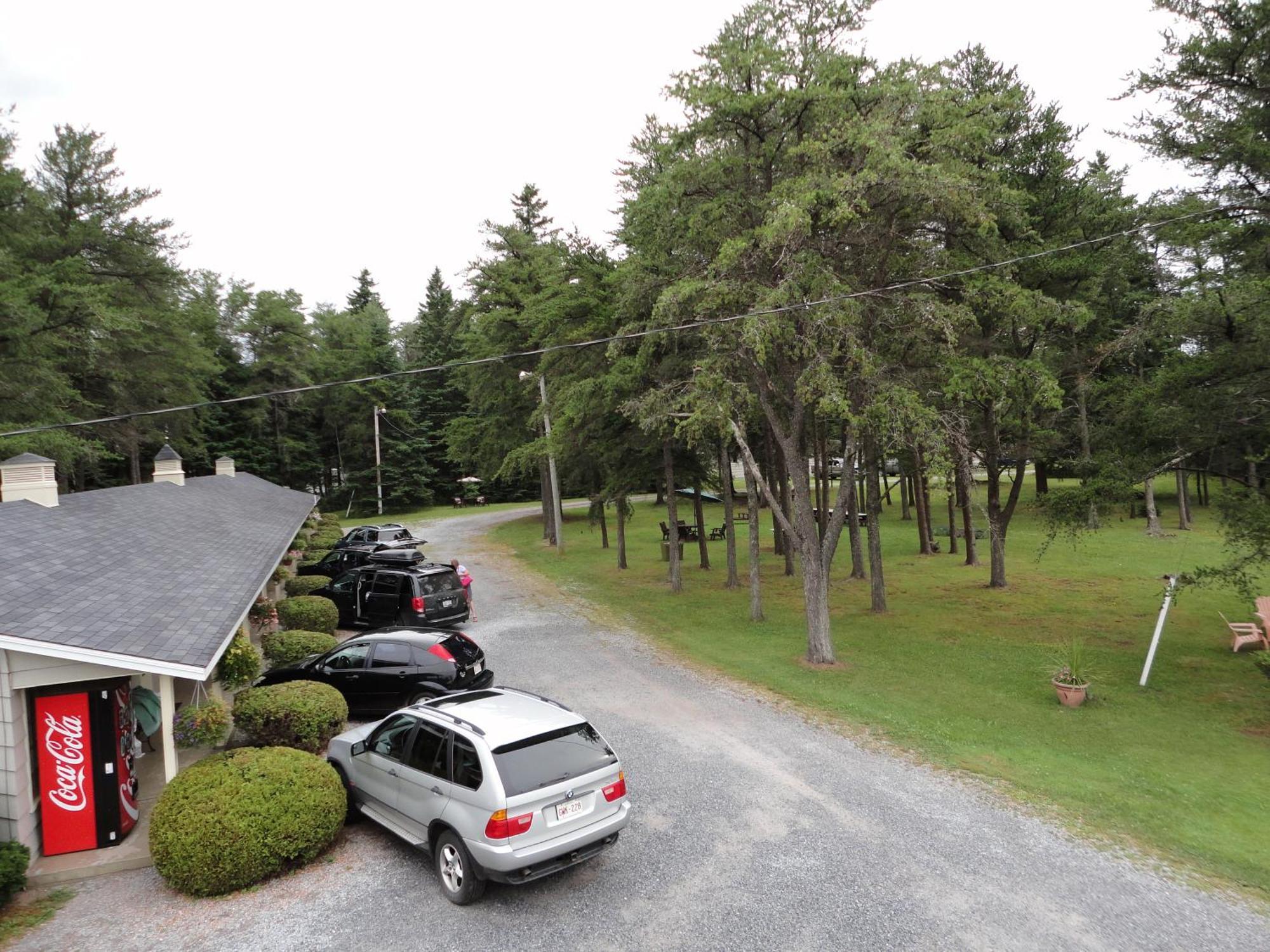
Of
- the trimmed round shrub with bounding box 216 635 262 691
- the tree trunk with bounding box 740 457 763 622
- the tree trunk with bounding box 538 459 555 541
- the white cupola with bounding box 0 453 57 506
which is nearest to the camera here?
the trimmed round shrub with bounding box 216 635 262 691

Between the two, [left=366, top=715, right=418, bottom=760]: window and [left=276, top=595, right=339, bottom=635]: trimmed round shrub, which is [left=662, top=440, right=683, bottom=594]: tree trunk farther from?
[left=366, top=715, right=418, bottom=760]: window

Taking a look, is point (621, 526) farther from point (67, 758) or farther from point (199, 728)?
point (67, 758)

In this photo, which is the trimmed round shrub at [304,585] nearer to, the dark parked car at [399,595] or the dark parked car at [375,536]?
the dark parked car at [399,595]

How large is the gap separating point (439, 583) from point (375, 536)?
13.7 m

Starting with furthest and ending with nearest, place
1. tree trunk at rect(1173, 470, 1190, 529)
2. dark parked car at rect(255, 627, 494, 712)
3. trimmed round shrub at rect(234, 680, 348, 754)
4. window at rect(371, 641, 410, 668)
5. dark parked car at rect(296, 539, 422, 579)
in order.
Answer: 1. tree trunk at rect(1173, 470, 1190, 529)
2. dark parked car at rect(296, 539, 422, 579)
3. window at rect(371, 641, 410, 668)
4. dark parked car at rect(255, 627, 494, 712)
5. trimmed round shrub at rect(234, 680, 348, 754)

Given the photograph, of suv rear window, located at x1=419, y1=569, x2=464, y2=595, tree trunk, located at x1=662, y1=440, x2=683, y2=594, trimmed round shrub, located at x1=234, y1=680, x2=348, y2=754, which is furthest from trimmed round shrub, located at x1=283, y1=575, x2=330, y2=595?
tree trunk, located at x1=662, y1=440, x2=683, y2=594

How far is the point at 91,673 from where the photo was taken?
23.0 feet

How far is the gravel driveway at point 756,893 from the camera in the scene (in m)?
5.60

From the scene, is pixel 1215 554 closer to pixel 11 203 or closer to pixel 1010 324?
pixel 1010 324

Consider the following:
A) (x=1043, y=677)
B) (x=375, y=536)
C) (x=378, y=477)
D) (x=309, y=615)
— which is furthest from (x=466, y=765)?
(x=378, y=477)

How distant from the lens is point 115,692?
24.0 ft

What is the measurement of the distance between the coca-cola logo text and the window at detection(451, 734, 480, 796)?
4223 millimetres

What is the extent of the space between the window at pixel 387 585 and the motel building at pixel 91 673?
4.44 m

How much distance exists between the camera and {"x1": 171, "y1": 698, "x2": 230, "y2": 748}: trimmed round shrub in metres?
7.33
